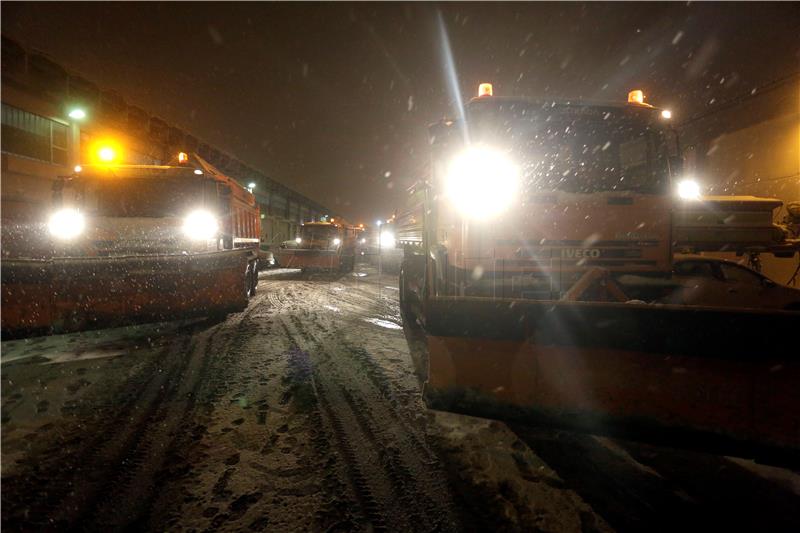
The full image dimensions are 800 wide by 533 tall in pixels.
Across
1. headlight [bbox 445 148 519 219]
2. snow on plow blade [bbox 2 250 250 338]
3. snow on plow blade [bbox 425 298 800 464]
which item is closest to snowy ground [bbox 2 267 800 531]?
snow on plow blade [bbox 425 298 800 464]

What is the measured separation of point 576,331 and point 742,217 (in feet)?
20.2

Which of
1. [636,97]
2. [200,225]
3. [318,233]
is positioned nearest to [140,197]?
[200,225]

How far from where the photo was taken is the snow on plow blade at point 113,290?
16.5 ft

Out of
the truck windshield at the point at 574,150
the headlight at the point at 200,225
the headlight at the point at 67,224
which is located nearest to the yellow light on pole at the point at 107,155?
the headlight at the point at 67,224

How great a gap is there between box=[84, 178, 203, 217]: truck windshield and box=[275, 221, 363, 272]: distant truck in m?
9.59

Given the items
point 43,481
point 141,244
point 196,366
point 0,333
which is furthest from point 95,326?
point 43,481

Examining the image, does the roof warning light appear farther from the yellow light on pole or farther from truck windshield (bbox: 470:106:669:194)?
the yellow light on pole

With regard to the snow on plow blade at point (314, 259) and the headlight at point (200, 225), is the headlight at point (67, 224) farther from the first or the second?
the snow on plow blade at point (314, 259)

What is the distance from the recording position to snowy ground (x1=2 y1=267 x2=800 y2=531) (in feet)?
7.41

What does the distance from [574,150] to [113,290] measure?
20.5 feet

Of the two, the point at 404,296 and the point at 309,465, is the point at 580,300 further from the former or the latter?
the point at 404,296

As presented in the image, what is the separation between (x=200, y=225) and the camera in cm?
830

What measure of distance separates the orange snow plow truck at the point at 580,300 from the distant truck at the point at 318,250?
1233 cm

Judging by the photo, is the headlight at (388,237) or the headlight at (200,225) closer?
the headlight at (200,225)
